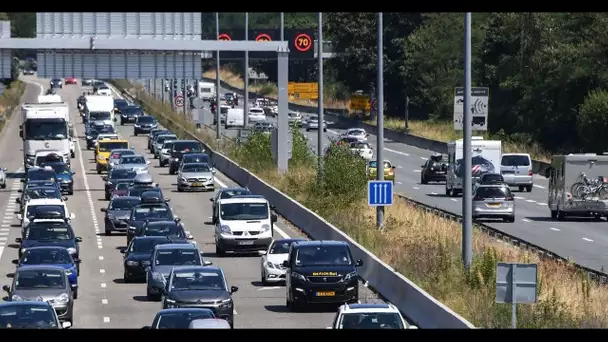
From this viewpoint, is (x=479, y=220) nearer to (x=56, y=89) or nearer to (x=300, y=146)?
(x=300, y=146)

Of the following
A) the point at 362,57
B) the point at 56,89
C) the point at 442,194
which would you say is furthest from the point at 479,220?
the point at 56,89

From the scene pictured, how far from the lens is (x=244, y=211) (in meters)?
41.8

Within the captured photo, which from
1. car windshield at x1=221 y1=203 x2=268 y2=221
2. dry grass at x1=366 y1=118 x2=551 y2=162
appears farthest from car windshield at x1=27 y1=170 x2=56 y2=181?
dry grass at x1=366 y1=118 x2=551 y2=162

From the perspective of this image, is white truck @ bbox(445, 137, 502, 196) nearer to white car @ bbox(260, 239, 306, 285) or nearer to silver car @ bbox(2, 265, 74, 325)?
white car @ bbox(260, 239, 306, 285)

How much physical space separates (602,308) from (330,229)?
15916 millimetres

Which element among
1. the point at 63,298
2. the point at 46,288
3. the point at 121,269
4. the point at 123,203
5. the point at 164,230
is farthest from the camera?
the point at 123,203

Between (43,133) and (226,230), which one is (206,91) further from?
(226,230)

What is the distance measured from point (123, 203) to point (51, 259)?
14.1 metres

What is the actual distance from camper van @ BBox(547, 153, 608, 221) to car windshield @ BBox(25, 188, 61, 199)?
18.3m

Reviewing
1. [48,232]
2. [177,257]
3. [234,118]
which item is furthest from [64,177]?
[234,118]

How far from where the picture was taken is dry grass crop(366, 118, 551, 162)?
294 feet

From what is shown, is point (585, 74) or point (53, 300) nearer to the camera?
point (53, 300)

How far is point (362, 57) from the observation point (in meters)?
120
